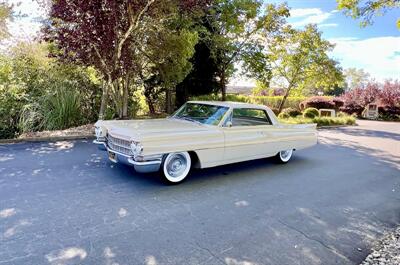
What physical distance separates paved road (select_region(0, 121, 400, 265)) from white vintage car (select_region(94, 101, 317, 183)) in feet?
1.23

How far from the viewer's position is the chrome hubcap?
4605 millimetres

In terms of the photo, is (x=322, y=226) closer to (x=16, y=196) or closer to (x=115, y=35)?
(x=16, y=196)

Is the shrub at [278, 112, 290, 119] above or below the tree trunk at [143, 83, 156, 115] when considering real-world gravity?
below

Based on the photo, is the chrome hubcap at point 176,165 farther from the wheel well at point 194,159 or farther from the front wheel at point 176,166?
the wheel well at point 194,159

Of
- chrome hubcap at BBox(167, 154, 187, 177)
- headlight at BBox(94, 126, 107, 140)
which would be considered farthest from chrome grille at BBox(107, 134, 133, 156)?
chrome hubcap at BBox(167, 154, 187, 177)

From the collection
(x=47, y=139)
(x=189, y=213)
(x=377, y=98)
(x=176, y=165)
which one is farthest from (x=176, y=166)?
(x=377, y=98)

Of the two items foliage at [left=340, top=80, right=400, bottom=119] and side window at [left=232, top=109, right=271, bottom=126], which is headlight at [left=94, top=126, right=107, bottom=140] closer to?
side window at [left=232, top=109, right=271, bottom=126]

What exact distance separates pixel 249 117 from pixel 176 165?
195 centimetres

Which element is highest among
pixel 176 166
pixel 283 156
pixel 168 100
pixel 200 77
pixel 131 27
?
pixel 131 27

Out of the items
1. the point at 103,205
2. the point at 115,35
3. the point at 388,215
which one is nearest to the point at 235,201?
the point at 103,205

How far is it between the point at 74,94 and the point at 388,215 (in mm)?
8803

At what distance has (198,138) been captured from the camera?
467 centimetres

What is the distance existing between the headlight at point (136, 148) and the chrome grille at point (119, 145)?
0.47ft

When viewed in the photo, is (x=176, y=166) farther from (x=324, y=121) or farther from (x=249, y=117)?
(x=324, y=121)
